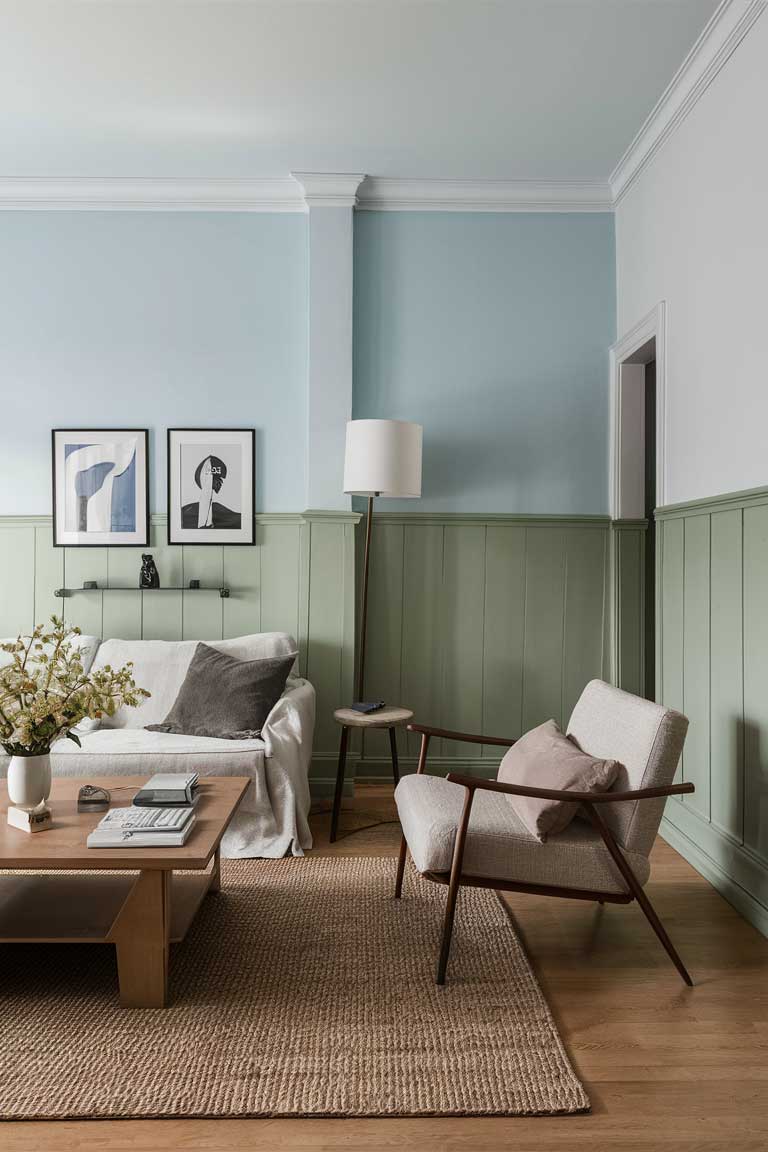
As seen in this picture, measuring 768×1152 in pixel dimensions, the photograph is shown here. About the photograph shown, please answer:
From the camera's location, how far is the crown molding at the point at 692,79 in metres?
2.99

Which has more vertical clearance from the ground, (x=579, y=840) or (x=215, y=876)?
(x=579, y=840)

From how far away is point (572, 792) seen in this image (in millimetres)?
2447

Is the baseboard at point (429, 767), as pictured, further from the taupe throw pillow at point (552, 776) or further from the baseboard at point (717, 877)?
the taupe throw pillow at point (552, 776)

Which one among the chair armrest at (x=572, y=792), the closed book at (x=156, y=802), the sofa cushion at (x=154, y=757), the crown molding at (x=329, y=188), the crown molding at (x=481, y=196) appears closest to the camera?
the chair armrest at (x=572, y=792)

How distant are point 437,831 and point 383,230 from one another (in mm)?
3267

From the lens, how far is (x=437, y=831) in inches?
98.3

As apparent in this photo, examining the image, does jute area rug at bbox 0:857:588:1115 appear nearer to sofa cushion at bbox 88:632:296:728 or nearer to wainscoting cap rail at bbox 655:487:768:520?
sofa cushion at bbox 88:632:296:728

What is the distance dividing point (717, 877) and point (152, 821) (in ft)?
6.78

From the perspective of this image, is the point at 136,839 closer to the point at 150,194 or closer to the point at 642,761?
the point at 642,761

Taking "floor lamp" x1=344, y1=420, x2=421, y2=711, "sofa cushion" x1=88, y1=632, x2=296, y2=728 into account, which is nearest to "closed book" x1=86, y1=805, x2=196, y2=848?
"sofa cushion" x1=88, y1=632, x2=296, y2=728

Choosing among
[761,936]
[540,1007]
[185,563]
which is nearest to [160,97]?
[185,563]

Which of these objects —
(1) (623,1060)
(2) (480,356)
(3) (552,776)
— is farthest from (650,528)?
(1) (623,1060)

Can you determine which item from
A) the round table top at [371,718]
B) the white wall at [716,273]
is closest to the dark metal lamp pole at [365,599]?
the round table top at [371,718]

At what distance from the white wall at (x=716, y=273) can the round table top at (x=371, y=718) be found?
1.51m
